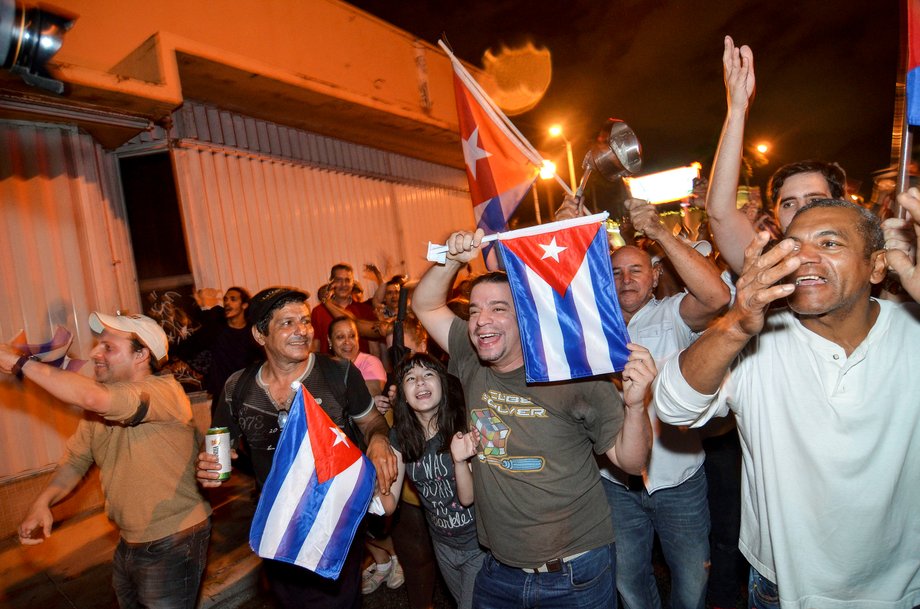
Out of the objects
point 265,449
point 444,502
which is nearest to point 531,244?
point 444,502

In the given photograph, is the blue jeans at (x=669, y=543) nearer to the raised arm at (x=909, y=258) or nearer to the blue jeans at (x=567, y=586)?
the blue jeans at (x=567, y=586)

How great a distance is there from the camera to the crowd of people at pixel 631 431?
6.91 ft

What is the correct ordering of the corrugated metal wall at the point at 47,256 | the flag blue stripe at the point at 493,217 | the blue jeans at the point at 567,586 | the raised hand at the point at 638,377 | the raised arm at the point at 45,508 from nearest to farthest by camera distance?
the raised hand at the point at 638,377 → the blue jeans at the point at 567,586 → the raised arm at the point at 45,508 → the flag blue stripe at the point at 493,217 → the corrugated metal wall at the point at 47,256

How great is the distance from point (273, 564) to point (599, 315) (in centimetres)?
240

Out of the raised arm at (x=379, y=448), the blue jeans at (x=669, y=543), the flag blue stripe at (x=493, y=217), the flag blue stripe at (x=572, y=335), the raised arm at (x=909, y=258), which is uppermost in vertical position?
the flag blue stripe at (x=493, y=217)

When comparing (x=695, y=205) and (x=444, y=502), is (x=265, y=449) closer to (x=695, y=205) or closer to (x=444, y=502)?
(x=444, y=502)

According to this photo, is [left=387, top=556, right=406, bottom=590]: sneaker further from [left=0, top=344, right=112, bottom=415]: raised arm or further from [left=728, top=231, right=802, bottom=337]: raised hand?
[left=728, top=231, right=802, bottom=337]: raised hand

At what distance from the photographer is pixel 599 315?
281 cm

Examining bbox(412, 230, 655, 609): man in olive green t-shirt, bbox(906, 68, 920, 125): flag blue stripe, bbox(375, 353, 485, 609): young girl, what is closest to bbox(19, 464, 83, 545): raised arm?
bbox(375, 353, 485, 609): young girl

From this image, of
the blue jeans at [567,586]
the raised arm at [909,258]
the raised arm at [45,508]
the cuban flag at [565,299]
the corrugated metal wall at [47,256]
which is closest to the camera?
the raised arm at [909,258]

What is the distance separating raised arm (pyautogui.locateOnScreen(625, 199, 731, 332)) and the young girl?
1.48m

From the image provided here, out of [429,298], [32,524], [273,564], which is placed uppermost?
[429,298]

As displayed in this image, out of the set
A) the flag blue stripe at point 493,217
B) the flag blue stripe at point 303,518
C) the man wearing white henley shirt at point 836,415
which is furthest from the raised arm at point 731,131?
the flag blue stripe at point 303,518

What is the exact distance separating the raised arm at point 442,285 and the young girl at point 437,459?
0.27 m
